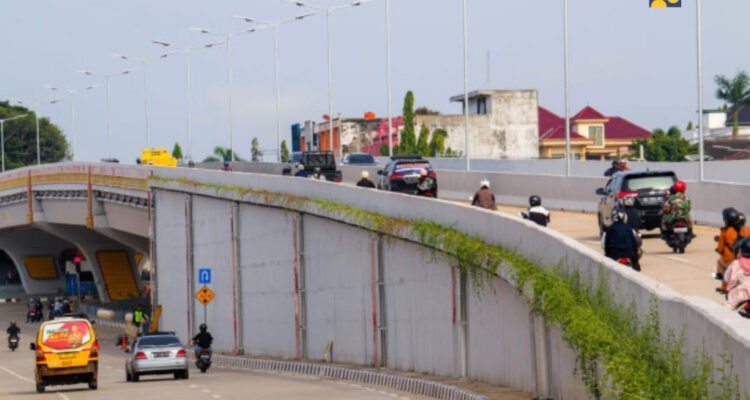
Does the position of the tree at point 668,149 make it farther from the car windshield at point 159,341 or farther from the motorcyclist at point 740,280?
the motorcyclist at point 740,280

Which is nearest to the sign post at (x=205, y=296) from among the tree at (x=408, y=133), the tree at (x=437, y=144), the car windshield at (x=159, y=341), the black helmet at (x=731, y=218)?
the car windshield at (x=159, y=341)

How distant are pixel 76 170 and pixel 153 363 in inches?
2042

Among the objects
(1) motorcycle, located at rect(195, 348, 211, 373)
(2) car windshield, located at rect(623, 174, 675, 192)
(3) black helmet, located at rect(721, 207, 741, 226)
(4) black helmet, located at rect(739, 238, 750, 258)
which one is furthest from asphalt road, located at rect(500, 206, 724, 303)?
(1) motorcycle, located at rect(195, 348, 211, 373)

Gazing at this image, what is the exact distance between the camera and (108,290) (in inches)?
4904

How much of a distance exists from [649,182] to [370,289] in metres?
9.34

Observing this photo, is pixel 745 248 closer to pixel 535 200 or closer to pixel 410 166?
pixel 535 200

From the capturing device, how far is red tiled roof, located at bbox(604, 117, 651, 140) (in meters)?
158

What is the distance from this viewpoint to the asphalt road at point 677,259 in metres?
26.0

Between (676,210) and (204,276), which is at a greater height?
(676,210)

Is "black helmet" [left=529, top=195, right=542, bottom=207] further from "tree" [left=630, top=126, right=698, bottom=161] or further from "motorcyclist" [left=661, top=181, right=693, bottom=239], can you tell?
"tree" [left=630, top=126, right=698, bottom=161]

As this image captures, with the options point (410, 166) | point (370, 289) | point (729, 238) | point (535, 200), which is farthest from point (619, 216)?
point (410, 166)

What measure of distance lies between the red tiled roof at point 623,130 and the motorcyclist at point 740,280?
464 ft

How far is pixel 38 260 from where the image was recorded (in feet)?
457

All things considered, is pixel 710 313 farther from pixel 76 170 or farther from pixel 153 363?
pixel 76 170
